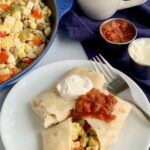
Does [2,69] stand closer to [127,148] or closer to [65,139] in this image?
[65,139]

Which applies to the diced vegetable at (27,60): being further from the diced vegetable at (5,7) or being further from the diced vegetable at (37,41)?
the diced vegetable at (5,7)

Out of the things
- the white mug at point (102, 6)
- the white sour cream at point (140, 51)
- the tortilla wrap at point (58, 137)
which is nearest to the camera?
the tortilla wrap at point (58, 137)

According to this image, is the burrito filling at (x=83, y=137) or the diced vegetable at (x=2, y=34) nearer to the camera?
the burrito filling at (x=83, y=137)

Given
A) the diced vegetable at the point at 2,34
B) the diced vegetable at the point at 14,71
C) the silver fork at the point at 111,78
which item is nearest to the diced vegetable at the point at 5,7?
the diced vegetable at the point at 2,34

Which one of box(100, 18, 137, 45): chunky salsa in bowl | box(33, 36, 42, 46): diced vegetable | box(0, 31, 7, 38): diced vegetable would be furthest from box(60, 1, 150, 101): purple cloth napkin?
box(0, 31, 7, 38): diced vegetable

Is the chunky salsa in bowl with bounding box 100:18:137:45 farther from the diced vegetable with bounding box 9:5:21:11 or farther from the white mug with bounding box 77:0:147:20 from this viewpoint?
the diced vegetable with bounding box 9:5:21:11

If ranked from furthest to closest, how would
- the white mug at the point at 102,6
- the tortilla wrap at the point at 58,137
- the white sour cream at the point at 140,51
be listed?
the white mug at the point at 102,6 < the white sour cream at the point at 140,51 < the tortilla wrap at the point at 58,137

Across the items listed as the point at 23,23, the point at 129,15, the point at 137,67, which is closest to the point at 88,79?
the point at 137,67

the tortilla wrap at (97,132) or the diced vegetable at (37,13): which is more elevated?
the diced vegetable at (37,13)
